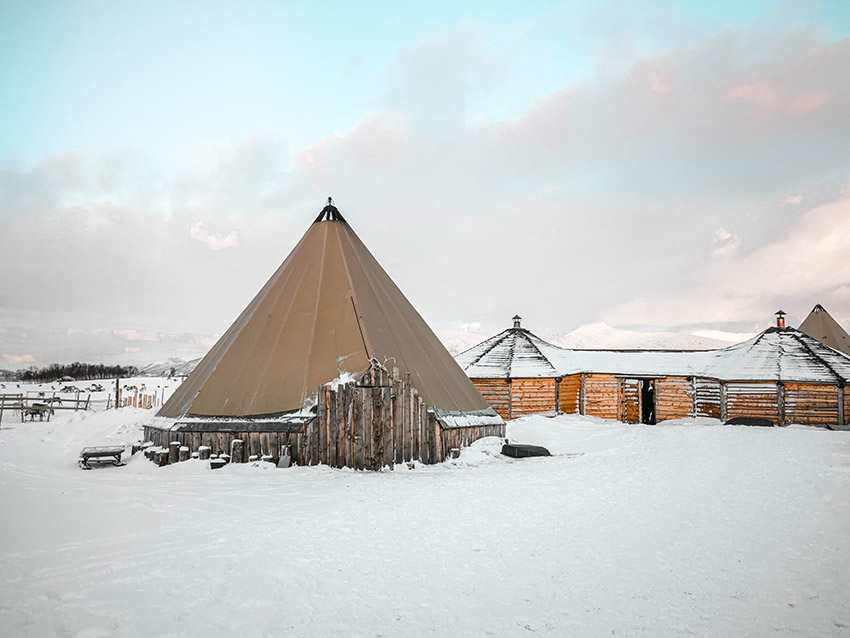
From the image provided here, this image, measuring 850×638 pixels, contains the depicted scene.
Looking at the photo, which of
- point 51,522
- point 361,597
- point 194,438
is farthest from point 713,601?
point 194,438

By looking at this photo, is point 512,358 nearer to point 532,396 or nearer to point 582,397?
point 532,396

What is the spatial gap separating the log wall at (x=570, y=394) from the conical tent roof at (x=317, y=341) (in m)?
14.9

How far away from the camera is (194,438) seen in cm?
1170

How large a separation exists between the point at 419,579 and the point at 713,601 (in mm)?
2761

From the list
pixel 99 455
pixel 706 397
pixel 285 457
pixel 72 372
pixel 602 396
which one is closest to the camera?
pixel 285 457

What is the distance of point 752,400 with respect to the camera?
27.8 meters

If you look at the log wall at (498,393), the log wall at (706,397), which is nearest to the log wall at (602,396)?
the log wall at (706,397)

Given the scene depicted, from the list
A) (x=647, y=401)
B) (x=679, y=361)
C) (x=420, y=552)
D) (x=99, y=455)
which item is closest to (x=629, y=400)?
(x=647, y=401)

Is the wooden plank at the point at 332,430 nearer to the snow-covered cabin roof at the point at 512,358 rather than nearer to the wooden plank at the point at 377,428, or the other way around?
the wooden plank at the point at 377,428

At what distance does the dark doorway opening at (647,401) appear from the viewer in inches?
1181

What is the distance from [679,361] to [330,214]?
2327 centimetres

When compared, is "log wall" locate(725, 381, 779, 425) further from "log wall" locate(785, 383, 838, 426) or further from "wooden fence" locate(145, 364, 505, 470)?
"wooden fence" locate(145, 364, 505, 470)

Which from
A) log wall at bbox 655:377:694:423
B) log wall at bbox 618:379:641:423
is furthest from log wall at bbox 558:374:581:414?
log wall at bbox 655:377:694:423

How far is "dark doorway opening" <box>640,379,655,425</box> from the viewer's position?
98.4ft
